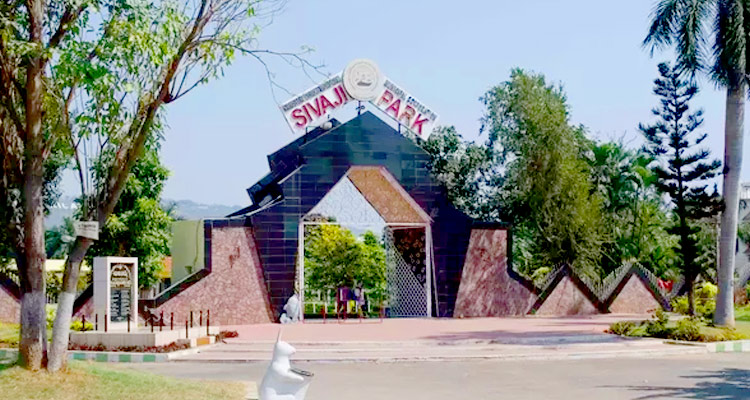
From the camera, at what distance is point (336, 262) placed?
32406 mm

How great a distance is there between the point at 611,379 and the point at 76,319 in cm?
1280

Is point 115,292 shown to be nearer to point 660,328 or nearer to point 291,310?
point 291,310

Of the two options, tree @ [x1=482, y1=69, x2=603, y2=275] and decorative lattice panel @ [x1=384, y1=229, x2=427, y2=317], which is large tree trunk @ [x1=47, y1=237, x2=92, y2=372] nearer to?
decorative lattice panel @ [x1=384, y1=229, x2=427, y2=317]

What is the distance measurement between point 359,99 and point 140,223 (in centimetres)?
963

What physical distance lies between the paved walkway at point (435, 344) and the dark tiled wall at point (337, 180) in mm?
2497

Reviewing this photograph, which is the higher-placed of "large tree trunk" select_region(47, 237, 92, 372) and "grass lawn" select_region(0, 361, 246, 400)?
"large tree trunk" select_region(47, 237, 92, 372)

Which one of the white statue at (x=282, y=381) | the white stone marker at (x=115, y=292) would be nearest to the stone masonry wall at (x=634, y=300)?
the white stone marker at (x=115, y=292)

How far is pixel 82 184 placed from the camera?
10078 millimetres

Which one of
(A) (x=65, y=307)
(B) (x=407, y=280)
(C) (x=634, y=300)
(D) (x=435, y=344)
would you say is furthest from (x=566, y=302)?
(A) (x=65, y=307)

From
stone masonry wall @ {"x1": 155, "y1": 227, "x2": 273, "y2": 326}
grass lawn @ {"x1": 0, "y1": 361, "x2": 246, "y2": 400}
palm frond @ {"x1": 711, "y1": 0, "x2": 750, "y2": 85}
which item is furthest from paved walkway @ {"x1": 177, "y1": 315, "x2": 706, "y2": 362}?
palm frond @ {"x1": 711, "y1": 0, "x2": 750, "y2": 85}

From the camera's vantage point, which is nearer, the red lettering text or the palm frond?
the palm frond

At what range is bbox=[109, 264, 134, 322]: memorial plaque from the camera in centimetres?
1728

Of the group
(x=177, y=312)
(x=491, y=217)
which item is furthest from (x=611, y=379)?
(x=491, y=217)

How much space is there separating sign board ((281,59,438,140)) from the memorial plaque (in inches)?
289
